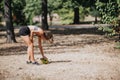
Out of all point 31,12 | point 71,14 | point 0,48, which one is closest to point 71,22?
point 71,14

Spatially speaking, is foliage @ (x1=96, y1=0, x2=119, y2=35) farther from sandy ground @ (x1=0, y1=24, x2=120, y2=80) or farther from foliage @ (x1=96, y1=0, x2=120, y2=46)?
sandy ground @ (x1=0, y1=24, x2=120, y2=80)

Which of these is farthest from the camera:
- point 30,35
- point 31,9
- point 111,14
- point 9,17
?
point 31,9

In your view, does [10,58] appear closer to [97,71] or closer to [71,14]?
[97,71]

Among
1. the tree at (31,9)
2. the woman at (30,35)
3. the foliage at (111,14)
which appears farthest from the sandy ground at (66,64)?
the tree at (31,9)

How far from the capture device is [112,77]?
1104 cm

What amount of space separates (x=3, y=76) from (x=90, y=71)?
111 inches

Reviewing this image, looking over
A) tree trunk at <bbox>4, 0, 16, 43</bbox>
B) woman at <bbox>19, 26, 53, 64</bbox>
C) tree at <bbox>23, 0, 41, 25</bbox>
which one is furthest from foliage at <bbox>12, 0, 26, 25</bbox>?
woman at <bbox>19, 26, 53, 64</bbox>

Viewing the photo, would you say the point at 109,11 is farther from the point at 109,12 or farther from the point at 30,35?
the point at 30,35

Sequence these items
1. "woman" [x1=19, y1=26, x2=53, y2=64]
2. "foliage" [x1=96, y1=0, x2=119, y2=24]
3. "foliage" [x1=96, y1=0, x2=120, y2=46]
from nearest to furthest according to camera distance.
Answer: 1. "woman" [x1=19, y1=26, x2=53, y2=64]
2. "foliage" [x1=96, y1=0, x2=120, y2=46]
3. "foliage" [x1=96, y1=0, x2=119, y2=24]

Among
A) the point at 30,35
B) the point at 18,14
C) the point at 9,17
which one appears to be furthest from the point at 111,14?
the point at 18,14

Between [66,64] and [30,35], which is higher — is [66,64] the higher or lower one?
the lower one

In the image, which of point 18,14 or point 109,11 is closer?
point 109,11

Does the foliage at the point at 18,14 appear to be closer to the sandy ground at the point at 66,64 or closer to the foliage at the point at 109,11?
the sandy ground at the point at 66,64

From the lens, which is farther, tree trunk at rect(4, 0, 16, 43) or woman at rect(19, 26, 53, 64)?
tree trunk at rect(4, 0, 16, 43)
